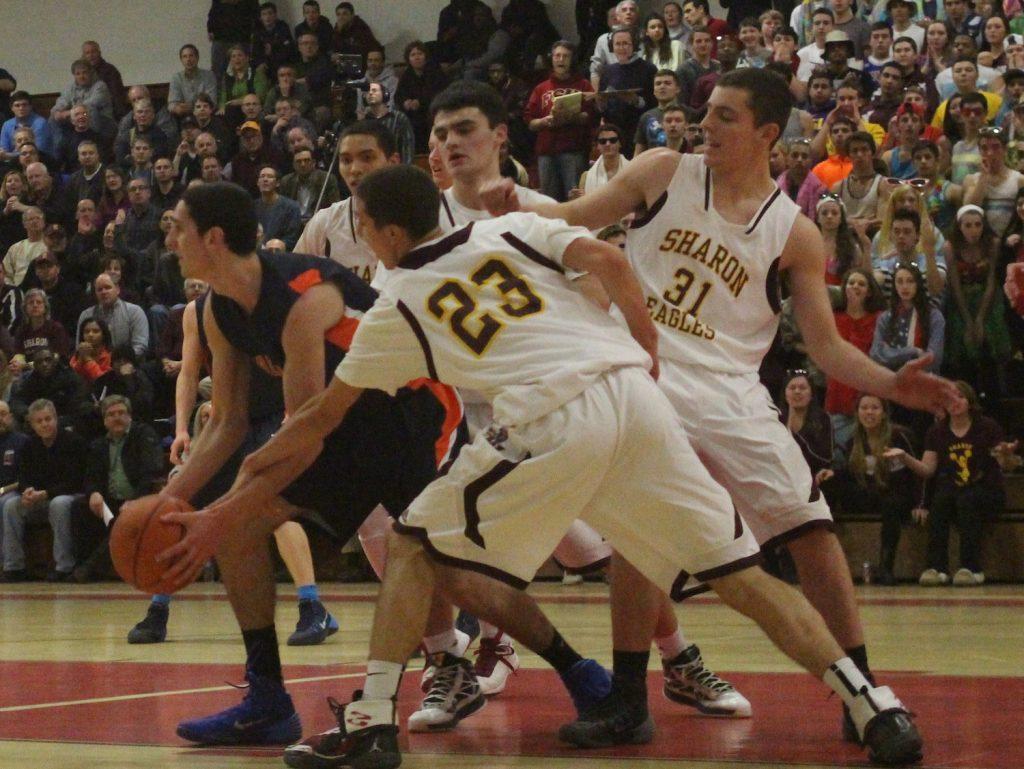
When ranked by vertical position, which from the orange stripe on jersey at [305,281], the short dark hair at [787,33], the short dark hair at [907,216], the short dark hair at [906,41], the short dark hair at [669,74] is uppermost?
the short dark hair at [787,33]

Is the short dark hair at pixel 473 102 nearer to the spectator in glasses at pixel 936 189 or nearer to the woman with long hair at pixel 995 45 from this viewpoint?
the spectator in glasses at pixel 936 189

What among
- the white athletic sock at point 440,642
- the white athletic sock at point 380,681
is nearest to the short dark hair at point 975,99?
the white athletic sock at point 440,642

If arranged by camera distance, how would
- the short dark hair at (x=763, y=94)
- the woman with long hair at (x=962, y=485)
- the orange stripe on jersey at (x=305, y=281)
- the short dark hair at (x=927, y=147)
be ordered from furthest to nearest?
the short dark hair at (x=927, y=147), the woman with long hair at (x=962, y=485), the short dark hair at (x=763, y=94), the orange stripe on jersey at (x=305, y=281)

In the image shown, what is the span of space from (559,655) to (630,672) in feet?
0.66

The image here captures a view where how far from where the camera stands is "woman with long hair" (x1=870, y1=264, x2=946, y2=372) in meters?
11.7

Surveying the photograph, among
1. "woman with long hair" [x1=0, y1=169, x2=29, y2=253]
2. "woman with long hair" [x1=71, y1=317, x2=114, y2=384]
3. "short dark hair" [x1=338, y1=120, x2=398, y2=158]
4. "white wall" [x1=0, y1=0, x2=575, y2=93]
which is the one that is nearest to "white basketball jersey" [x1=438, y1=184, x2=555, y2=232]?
"short dark hair" [x1=338, y1=120, x2=398, y2=158]

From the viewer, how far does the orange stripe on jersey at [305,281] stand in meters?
4.67

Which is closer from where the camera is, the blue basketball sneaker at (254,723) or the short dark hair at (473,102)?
the blue basketball sneaker at (254,723)

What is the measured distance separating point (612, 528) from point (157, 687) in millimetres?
2449

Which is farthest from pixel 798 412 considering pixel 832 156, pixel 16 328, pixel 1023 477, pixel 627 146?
pixel 16 328

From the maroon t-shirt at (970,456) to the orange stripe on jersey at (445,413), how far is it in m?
6.97

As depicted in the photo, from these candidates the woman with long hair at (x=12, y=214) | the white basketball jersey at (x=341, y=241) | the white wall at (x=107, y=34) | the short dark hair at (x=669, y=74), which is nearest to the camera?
the white basketball jersey at (x=341, y=241)

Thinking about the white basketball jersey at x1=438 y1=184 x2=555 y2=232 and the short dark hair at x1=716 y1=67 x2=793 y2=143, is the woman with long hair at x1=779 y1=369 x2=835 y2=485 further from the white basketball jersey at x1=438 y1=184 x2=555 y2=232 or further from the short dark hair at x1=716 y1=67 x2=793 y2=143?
the short dark hair at x1=716 y1=67 x2=793 y2=143

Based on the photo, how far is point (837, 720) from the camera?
4.80 metres
